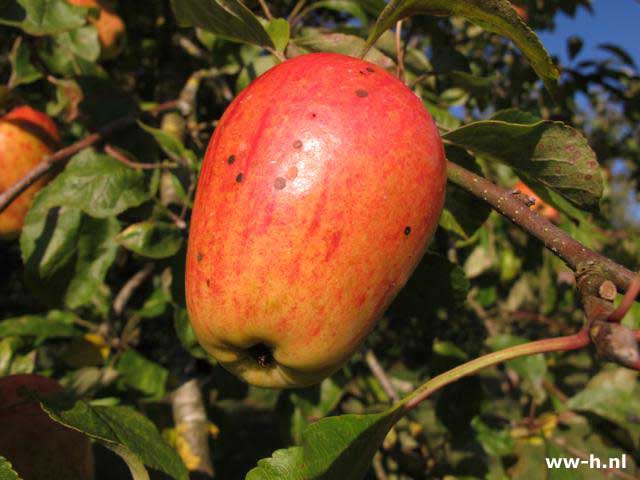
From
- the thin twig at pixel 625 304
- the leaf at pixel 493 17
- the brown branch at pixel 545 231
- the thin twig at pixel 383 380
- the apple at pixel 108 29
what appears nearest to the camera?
the thin twig at pixel 625 304

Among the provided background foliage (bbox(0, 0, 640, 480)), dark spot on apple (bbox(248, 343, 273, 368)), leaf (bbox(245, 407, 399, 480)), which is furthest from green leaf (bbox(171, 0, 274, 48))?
leaf (bbox(245, 407, 399, 480))

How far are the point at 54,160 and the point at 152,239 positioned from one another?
9.8 inches

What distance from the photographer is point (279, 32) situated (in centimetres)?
88

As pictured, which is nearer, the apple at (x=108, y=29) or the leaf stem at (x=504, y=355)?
the leaf stem at (x=504, y=355)

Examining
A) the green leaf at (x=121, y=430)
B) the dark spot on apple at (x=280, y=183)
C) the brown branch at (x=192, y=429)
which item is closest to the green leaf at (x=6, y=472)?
the green leaf at (x=121, y=430)

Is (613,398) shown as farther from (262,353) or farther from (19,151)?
(19,151)

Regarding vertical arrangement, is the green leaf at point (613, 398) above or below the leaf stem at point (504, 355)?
below

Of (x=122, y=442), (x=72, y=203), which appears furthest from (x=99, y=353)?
(x=122, y=442)

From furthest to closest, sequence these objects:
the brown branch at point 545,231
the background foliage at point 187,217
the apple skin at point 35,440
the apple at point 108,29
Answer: the apple at point 108,29
the apple skin at point 35,440
the background foliage at point 187,217
the brown branch at point 545,231

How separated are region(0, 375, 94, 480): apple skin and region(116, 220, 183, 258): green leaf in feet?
0.94

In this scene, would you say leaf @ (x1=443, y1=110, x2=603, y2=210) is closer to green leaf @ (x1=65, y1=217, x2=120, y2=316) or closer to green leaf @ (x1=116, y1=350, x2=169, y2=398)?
green leaf @ (x1=65, y1=217, x2=120, y2=316)

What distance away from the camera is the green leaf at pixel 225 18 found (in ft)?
2.65

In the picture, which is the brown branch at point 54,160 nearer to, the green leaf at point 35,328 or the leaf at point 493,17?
the green leaf at point 35,328

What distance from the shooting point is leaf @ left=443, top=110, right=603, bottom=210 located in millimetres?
728
